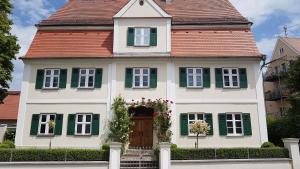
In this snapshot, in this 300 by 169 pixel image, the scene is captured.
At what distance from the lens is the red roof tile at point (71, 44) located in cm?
2220

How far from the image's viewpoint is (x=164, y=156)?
1639cm

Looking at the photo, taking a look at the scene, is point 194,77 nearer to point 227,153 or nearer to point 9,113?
point 227,153

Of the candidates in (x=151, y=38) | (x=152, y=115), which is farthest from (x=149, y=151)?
(x=151, y=38)

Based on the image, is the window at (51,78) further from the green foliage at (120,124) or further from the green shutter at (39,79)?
the green foliage at (120,124)

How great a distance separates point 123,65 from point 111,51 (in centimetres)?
142

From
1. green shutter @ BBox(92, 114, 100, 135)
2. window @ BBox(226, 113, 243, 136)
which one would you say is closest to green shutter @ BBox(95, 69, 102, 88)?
green shutter @ BBox(92, 114, 100, 135)

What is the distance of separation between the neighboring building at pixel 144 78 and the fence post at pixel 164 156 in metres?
4.20

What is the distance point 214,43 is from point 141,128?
8327mm

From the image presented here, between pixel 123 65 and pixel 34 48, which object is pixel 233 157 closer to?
pixel 123 65

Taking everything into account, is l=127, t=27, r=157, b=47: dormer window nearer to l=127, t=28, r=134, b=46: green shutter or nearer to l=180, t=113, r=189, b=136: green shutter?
l=127, t=28, r=134, b=46: green shutter

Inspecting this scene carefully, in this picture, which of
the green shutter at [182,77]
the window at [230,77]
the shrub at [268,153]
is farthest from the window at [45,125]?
the shrub at [268,153]

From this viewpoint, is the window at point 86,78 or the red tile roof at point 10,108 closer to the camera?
the window at point 86,78

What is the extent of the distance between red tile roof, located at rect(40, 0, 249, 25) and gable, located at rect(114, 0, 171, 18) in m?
1.41

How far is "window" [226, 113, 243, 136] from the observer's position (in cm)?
2079
